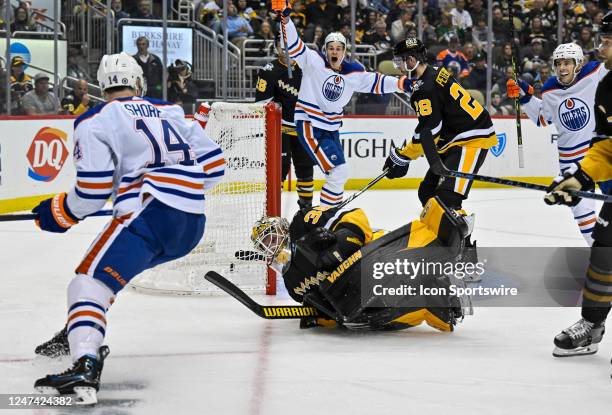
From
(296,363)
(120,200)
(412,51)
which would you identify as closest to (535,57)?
(412,51)

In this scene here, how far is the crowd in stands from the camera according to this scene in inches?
419

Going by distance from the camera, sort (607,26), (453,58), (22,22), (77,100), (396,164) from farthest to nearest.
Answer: (453,58) → (77,100) → (22,22) → (396,164) → (607,26)

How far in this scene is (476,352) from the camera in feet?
Result: 12.3

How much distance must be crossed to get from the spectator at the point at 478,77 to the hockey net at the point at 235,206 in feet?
20.7

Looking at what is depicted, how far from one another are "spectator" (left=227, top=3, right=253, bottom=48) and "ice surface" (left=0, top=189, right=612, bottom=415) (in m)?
5.88

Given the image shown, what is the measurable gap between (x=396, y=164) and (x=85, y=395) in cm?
282

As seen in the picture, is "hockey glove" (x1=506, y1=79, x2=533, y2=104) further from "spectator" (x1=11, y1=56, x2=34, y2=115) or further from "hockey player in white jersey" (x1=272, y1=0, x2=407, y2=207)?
"spectator" (x1=11, y1=56, x2=34, y2=115)

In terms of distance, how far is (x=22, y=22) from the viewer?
879 cm

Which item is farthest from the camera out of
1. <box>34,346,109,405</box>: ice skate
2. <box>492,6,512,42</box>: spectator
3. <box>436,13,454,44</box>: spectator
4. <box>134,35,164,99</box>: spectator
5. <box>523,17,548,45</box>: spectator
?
<box>523,17,548,45</box>: spectator

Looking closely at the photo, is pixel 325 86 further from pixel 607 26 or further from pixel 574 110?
pixel 607 26

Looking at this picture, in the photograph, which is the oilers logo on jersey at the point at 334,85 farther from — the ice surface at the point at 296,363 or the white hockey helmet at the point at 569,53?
the ice surface at the point at 296,363

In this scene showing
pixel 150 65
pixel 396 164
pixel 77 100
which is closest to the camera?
pixel 396 164

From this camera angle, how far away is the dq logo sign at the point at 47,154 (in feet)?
26.3

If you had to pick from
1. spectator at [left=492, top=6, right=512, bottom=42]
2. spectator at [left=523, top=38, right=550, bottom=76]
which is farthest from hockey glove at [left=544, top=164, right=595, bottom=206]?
spectator at [left=523, top=38, right=550, bottom=76]
